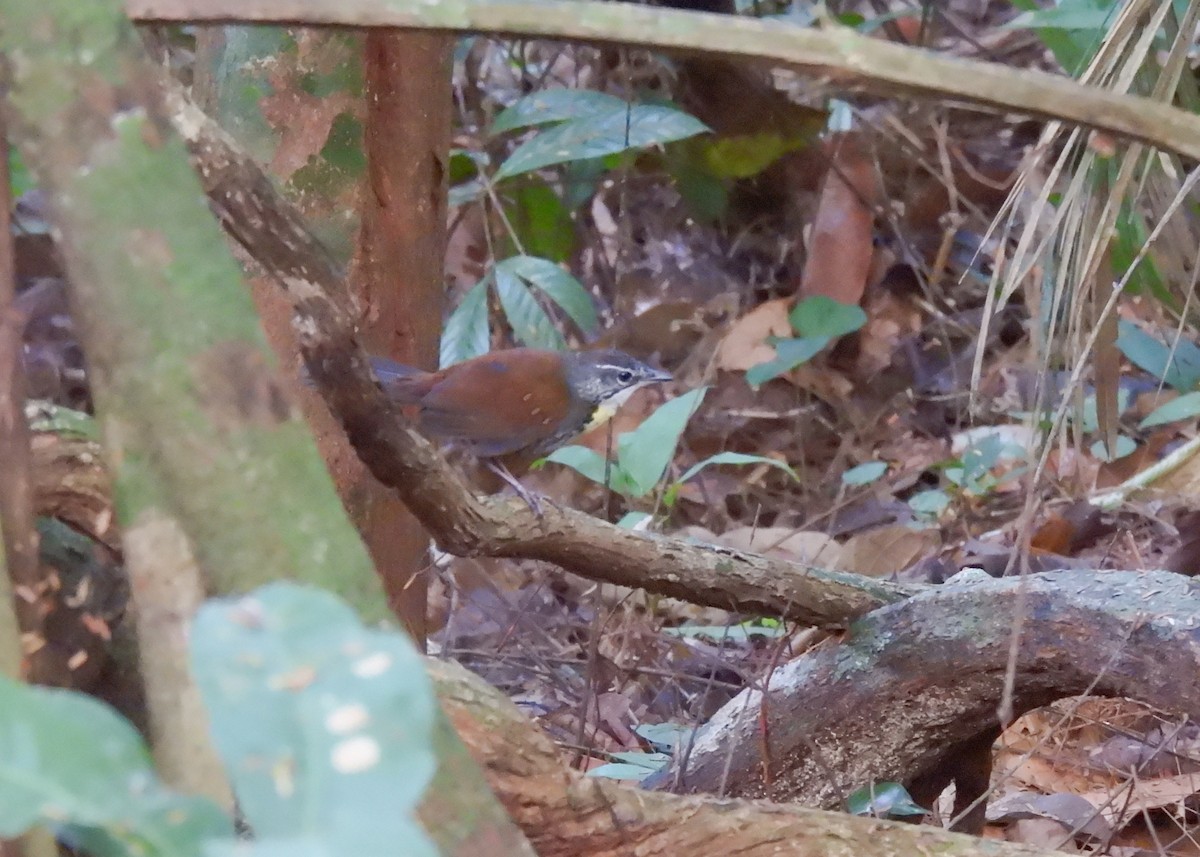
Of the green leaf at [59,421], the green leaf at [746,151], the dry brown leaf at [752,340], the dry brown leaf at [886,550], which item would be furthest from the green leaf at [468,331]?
the green leaf at [59,421]

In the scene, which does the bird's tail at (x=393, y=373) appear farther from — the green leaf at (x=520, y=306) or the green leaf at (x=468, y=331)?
the green leaf at (x=520, y=306)

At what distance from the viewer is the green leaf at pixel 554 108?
360 centimetres

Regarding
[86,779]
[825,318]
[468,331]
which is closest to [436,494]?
[86,779]

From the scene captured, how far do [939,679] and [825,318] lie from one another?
2934 millimetres

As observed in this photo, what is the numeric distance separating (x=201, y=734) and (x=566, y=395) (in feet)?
7.11

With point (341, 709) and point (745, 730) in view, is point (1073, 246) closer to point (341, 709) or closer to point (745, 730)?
point (745, 730)

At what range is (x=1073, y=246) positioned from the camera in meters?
1.72

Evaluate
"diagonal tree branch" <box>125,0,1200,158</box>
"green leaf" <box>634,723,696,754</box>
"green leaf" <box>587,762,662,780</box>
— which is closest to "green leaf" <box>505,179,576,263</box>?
"green leaf" <box>634,723,696,754</box>

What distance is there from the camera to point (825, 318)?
15.9 feet

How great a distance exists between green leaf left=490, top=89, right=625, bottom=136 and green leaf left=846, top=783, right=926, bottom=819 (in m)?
2.21

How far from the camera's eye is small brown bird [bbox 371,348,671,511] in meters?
2.60

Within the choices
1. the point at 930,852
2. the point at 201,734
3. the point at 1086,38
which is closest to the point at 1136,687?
the point at 930,852

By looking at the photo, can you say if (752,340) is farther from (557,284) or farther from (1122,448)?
(557,284)

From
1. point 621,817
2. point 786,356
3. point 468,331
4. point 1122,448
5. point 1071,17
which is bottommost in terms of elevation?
point 1122,448
